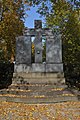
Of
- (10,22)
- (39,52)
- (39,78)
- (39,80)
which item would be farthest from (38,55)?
(10,22)

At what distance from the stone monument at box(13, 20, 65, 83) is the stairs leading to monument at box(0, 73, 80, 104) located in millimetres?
160

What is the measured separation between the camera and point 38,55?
1856cm

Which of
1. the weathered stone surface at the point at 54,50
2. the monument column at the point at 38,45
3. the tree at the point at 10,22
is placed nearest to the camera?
the weathered stone surface at the point at 54,50

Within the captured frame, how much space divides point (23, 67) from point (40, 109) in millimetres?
6976

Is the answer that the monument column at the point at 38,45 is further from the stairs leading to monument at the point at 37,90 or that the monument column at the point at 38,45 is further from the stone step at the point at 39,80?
the stone step at the point at 39,80

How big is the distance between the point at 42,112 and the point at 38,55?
813 cm

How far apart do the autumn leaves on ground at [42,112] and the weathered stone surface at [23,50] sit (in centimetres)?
598

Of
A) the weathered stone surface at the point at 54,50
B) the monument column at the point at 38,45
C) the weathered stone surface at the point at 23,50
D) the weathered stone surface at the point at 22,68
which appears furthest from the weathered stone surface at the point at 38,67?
the weathered stone surface at the point at 23,50

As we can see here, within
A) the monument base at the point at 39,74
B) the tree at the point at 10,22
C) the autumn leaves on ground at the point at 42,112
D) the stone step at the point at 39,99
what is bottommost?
the stone step at the point at 39,99

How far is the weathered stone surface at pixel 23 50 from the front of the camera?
61.0 ft

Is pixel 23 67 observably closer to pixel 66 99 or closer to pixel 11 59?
pixel 66 99

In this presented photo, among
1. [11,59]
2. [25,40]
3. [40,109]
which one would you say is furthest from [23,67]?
[11,59]

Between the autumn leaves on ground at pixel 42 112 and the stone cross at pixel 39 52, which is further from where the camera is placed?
the stone cross at pixel 39 52

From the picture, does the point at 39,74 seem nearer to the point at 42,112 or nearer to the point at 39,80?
the point at 39,80
